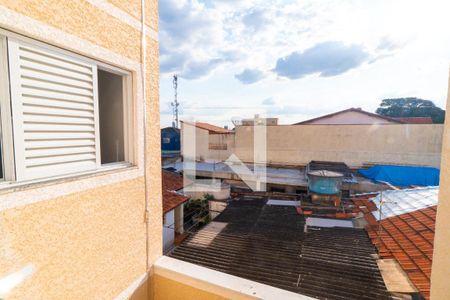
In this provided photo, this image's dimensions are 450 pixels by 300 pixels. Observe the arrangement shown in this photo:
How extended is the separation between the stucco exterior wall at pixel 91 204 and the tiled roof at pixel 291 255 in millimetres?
4378

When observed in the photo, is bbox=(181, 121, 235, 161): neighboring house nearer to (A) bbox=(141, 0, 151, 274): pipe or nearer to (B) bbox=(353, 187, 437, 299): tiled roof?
(B) bbox=(353, 187, 437, 299): tiled roof

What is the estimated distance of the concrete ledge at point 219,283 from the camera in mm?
1820

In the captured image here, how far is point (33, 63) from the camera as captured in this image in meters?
1.33

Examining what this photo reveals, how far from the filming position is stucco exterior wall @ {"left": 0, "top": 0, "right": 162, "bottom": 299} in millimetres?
1216

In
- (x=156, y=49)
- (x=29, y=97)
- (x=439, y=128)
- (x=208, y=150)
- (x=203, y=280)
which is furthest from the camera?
(x=208, y=150)

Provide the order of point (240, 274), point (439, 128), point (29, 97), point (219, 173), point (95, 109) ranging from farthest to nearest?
point (219, 173), point (439, 128), point (240, 274), point (95, 109), point (29, 97)

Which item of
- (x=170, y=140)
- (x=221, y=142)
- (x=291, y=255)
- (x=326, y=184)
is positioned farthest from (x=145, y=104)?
(x=170, y=140)

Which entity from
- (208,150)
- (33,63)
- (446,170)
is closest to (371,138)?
(208,150)

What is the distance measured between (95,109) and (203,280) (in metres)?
1.75

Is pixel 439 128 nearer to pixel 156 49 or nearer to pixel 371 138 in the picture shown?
pixel 371 138

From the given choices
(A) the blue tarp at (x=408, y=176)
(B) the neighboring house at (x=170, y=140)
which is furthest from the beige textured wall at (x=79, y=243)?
(B) the neighboring house at (x=170, y=140)

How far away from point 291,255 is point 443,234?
6.00m

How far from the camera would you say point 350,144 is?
18.0 metres

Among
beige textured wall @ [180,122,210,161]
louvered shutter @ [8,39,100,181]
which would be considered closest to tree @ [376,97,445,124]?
beige textured wall @ [180,122,210,161]
